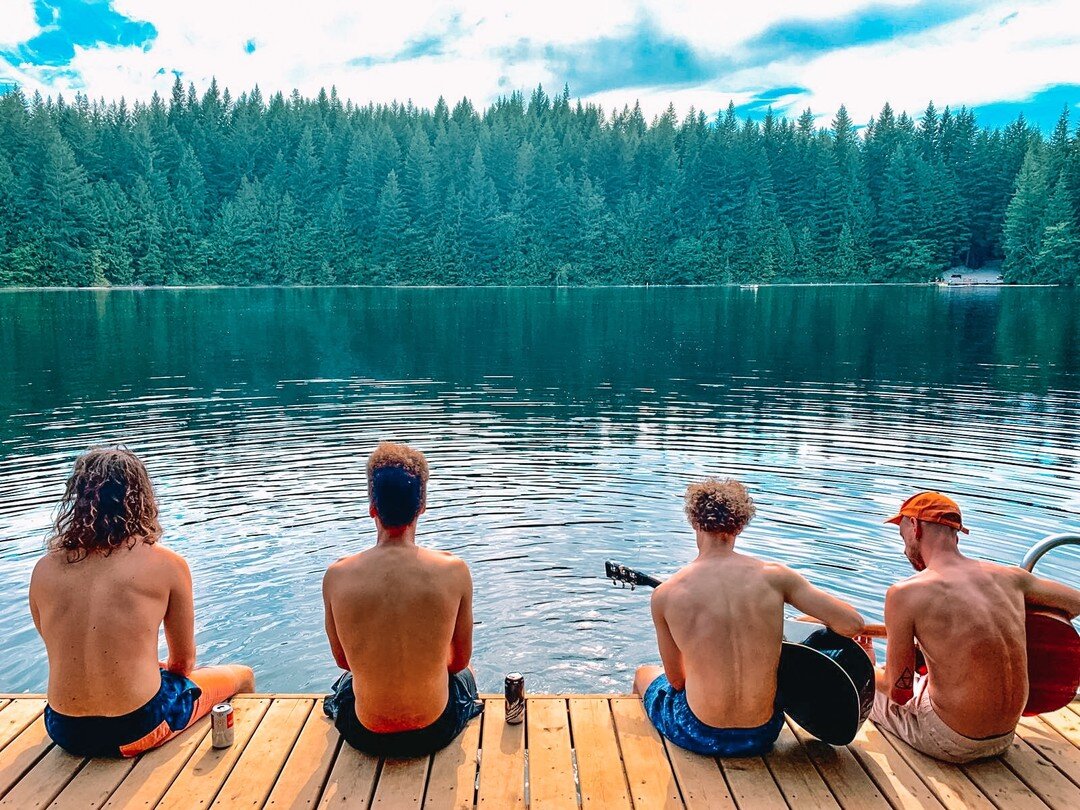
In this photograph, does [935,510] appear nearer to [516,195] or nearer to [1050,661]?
[1050,661]

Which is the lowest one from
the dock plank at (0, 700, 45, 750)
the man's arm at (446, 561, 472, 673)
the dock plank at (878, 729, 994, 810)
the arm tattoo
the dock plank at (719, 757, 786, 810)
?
the dock plank at (0, 700, 45, 750)

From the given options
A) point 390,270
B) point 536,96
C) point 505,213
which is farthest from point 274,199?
point 536,96

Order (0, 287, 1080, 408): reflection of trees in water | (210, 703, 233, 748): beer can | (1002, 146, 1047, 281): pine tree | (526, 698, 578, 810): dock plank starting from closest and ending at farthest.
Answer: (526, 698, 578, 810): dock plank
(210, 703, 233, 748): beer can
(0, 287, 1080, 408): reflection of trees in water
(1002, 146, 1047, 281): pine tree

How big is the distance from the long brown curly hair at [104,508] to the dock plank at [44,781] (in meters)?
1.18

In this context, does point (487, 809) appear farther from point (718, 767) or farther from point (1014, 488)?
point (1014, 488)

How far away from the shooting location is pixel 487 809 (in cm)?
396

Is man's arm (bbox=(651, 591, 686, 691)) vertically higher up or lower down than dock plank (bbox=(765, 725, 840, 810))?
higher up

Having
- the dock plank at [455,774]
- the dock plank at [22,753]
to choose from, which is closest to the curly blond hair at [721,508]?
the dock plank at [455,774]

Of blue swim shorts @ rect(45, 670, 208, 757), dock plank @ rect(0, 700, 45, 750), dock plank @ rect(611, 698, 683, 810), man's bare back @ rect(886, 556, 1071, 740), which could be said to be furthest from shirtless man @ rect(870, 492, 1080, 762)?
dock plank @ rect(0, 700, 45, 750)

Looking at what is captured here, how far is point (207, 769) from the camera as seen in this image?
4.29 metres

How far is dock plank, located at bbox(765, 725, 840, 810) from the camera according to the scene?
3.99 m

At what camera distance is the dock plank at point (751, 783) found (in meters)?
3.98

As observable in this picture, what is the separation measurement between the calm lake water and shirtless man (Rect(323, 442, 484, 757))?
134 inches

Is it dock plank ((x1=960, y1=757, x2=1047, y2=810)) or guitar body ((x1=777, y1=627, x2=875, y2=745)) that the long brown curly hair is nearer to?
guitar body ((x1=777, y1=627, x2=875, y2=745))
